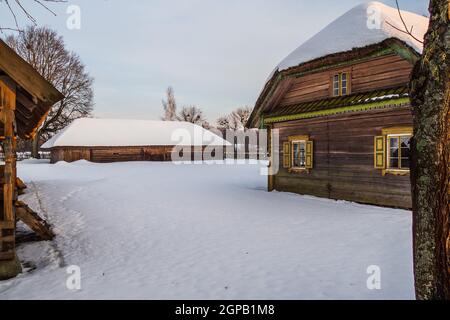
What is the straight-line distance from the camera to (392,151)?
32.8ft

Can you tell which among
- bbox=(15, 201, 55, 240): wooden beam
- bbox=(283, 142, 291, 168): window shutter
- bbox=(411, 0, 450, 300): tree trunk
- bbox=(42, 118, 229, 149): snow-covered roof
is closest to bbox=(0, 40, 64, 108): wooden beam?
bbox=(15, 201, 55, 240): wooden beam

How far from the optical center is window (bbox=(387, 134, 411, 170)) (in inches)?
381

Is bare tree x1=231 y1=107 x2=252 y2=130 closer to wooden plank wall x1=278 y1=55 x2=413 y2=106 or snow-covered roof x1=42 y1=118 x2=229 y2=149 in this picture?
Result: snow-covered roof x1=42 y1=118 x2=229 y2=149

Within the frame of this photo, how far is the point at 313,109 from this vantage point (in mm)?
11570

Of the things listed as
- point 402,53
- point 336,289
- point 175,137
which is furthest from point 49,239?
point 175,137

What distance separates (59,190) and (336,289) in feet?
40.5

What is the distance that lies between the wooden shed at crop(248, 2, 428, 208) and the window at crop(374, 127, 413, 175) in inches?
1.0

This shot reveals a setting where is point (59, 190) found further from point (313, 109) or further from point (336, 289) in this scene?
point (336, 289)

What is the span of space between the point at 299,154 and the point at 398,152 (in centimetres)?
401

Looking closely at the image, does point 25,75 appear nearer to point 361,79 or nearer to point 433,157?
point 433,157

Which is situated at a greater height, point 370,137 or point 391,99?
point 391,99

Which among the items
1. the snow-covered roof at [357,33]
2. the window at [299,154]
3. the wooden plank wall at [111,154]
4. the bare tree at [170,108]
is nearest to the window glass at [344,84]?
the snow-covered roof at [357,33]

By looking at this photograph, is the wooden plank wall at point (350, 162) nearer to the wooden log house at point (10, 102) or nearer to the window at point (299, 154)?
the window at point (299, 154)

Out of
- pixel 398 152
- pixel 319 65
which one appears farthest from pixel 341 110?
pixel 398 152
